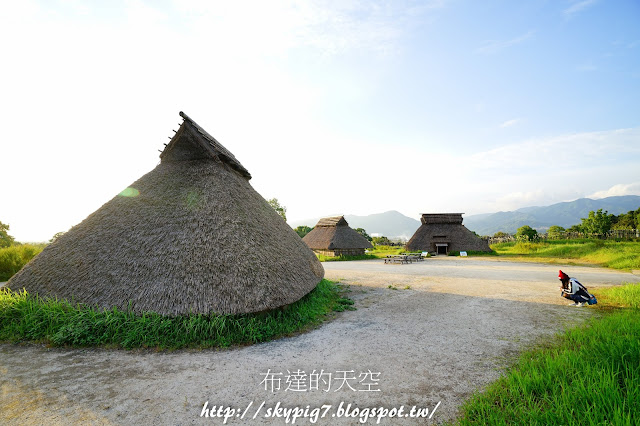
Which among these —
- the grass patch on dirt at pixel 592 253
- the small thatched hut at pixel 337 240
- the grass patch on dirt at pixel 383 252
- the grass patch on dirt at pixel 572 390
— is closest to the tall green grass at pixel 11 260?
the grass patch on dirt at pixel 572 390

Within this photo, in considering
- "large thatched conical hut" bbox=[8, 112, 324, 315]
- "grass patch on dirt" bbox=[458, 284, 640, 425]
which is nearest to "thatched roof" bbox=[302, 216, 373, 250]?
"large thatched conical hut" bbox=[8, 112, 324, 315]

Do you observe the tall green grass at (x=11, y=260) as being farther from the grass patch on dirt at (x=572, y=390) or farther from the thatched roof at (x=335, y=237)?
the thatched roof at (x=335, y=237)

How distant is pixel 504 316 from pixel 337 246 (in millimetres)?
17629

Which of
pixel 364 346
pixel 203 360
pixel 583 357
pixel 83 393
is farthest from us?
pixel 364 346

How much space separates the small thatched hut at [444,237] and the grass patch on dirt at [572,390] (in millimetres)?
22619

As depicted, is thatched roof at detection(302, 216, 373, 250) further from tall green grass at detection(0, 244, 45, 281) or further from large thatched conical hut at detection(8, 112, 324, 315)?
tall green grass at detection(0, 244, 45, 281)

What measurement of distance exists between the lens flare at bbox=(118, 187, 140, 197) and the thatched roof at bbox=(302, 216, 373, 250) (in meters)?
17.8

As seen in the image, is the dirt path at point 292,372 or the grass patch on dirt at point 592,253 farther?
the grass patch on dirt at point 592,253

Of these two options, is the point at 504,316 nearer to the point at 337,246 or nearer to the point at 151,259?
the point at 151,259

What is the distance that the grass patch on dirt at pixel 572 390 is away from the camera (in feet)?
8.73

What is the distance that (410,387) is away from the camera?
356cm

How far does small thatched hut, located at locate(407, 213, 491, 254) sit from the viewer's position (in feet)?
82.3

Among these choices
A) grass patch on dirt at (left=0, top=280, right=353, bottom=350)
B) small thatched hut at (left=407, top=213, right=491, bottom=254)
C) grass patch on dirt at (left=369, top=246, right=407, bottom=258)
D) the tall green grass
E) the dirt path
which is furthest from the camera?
grass patch on dirt at (left=369, top=246, right=407, bottom=258)

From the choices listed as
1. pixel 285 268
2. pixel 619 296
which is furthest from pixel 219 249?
pixel 619 296
